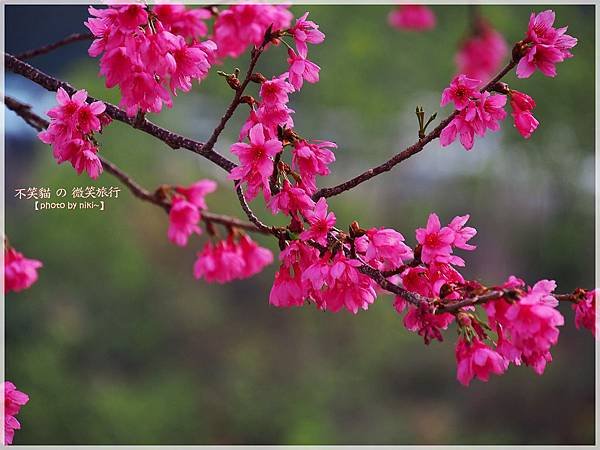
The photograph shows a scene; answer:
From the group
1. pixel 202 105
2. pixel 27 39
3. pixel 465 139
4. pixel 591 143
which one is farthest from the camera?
pixel 202 105

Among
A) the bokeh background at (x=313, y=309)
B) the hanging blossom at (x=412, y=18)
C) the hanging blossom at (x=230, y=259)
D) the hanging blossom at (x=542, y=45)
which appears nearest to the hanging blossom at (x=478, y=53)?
the hanging blossom at (x=412, y=18)

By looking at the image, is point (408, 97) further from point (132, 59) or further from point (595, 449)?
point (132, 59)

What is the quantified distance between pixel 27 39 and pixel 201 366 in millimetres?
2598

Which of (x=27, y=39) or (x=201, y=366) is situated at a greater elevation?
(x=27, y=39)

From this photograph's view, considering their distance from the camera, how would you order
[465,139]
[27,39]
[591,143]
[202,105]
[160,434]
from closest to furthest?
[465,139] < [27,39] < [160,434] < [591,143] < [202,105]

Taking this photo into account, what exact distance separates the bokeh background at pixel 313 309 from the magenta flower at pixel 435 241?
3290mm

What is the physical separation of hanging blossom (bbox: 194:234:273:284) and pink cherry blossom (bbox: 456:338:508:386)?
0.33 metres

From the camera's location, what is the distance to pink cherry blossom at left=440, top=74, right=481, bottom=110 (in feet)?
1.87

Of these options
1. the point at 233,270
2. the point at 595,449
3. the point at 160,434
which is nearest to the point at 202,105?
the point at 160,434

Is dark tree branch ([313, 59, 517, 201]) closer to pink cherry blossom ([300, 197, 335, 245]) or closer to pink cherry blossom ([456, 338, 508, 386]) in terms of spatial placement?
pink cherry blossom ([300, 197, 335, 245])

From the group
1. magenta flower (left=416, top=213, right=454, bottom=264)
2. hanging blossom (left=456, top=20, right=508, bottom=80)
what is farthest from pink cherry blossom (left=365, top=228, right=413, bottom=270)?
hanging blossom (left=456, top=20, right=508, bottom=80)

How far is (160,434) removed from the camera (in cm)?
378

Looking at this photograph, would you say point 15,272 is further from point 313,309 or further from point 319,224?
point 313,309

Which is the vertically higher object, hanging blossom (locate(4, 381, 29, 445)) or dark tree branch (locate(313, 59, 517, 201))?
dark tree branch (locate(313, 59, 517, 201))
